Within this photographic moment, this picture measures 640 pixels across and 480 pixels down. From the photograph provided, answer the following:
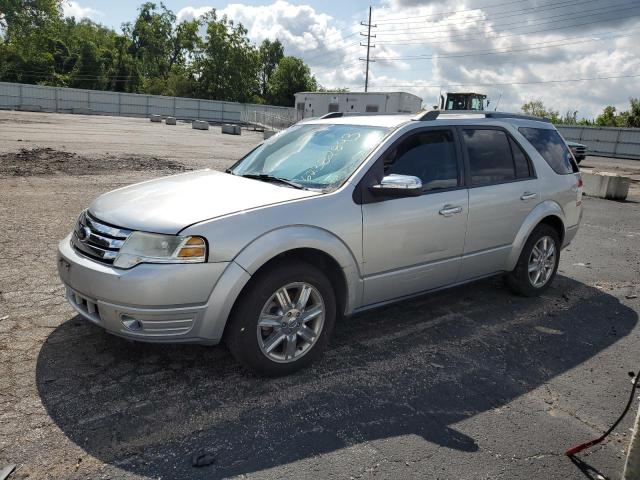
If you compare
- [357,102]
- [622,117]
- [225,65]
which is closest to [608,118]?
[622,117]

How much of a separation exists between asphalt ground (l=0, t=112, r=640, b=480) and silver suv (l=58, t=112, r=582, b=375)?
1.27 ft

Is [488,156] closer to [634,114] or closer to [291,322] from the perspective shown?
[291,322]

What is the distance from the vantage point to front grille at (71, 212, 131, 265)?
3236 millimetres

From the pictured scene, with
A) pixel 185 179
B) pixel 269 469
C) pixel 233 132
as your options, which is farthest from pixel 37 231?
pixel 233 132

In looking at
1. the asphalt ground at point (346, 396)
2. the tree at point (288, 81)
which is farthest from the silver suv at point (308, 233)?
the tree at point (288, 81)

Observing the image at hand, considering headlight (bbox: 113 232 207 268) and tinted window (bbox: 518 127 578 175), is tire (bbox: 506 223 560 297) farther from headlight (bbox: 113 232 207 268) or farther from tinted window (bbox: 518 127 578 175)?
headlight (bbox: 113 232 207 268)

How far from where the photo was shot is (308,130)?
187 inches

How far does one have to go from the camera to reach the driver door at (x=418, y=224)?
12.8ft

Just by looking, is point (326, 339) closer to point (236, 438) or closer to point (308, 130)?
point (236, 438)

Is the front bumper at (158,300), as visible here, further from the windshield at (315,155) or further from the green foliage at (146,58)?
the green foliage at (146,58)

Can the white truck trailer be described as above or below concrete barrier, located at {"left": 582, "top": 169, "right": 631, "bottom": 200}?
above

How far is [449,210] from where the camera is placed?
4.34 meters

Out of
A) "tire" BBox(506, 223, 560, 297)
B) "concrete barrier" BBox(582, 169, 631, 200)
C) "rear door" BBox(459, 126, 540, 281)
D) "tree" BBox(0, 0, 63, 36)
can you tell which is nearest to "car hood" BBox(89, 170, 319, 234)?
"rear door" BBox(459, 126, 540, 281)

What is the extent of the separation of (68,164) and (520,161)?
10925mm
